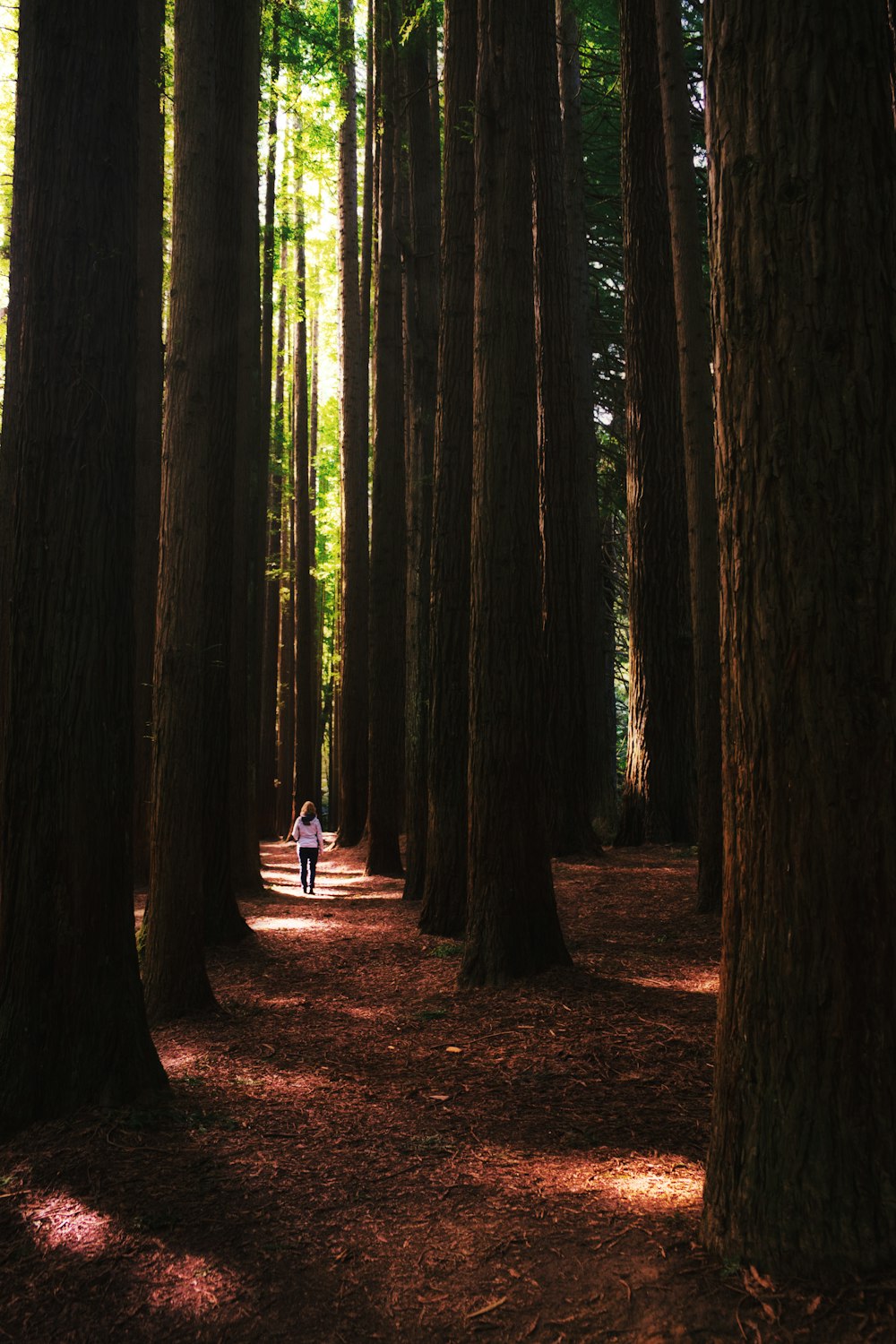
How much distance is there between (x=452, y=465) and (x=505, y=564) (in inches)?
97.6

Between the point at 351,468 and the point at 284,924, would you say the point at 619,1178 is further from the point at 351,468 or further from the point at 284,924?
the point at 351,468

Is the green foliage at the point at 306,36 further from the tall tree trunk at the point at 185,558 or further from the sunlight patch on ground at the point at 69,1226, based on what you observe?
the sunlight patch on ground at the point at 69,1226

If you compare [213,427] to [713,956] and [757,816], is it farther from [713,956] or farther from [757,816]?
[757,816]

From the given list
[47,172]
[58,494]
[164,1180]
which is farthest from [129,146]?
[164,1180]

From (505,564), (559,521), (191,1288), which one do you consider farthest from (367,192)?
(191,1288)

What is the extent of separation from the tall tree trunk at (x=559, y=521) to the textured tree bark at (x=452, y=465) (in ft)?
8.01

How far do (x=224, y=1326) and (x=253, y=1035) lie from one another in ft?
10.6

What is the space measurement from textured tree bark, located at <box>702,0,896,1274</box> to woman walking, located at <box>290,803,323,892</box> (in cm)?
1003

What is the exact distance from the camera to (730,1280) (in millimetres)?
2980

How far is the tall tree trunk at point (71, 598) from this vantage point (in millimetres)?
4547

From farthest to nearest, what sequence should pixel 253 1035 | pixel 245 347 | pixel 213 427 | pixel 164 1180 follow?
pixel 245 347 < pixel 213 427 < pixel 253 1035 < pixel 164 1180

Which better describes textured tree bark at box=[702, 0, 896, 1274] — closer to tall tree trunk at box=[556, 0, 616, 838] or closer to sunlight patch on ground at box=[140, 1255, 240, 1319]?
sunlight patch on ground at box=[140, 1255, 240, 1319]

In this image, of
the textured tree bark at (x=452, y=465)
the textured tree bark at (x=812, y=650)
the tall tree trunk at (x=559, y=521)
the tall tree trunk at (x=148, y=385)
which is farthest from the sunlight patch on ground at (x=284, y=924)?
the textured tree bark at (x=812, y=650)

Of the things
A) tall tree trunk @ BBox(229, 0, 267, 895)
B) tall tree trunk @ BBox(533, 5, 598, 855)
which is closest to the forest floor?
tall tree trunk @ BBox(229, 0, 267, 895)
